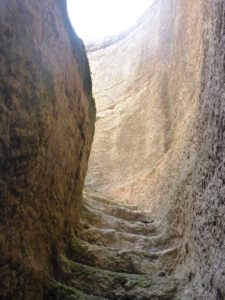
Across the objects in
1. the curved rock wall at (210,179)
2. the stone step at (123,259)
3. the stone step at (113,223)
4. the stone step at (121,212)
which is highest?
the curved rock wall at (210,179)

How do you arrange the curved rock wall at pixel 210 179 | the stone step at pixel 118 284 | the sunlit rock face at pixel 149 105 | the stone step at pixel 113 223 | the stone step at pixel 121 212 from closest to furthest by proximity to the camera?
1. the curved rock wall at pixel 210 179
2. the stone step at pixel 118 284
3. the stone step at pixel 113 223
4. the sunlit rock face at pixel 149 105
5. the stone step at pixel 121 212

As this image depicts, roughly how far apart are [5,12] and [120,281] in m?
1.45

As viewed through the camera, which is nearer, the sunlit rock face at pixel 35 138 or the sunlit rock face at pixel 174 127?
the sunlit rock face at pixel 35 138

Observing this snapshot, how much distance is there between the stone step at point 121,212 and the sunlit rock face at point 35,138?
1.23 meters

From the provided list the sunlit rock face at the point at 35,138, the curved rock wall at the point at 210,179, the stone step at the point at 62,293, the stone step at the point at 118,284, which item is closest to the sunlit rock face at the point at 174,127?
the curved rock wall at the point at 210,179

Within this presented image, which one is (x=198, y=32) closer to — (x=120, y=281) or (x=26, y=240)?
(x=120, y=281)

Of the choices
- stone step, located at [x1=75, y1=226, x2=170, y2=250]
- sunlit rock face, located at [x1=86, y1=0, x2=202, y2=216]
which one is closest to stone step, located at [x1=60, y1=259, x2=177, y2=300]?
stone step, located at [x1=75, y1=226, x2=170, y2=250]

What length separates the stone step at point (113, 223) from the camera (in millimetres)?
3324

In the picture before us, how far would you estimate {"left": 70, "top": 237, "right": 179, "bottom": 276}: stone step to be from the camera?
253 centimetres

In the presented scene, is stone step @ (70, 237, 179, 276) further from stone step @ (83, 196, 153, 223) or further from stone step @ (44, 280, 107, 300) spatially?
stone step @ (83, 196, 153, 223)

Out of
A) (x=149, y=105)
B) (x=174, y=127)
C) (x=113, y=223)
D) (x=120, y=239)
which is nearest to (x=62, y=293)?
(x=120, y=239)

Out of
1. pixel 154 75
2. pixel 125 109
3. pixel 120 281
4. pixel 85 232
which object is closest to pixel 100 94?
pixel 125 109

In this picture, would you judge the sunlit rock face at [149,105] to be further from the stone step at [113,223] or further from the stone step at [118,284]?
the stone step at [118,284]

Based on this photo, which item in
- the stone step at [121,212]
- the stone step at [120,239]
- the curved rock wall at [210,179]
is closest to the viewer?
the curved rock wall at [210,179]
